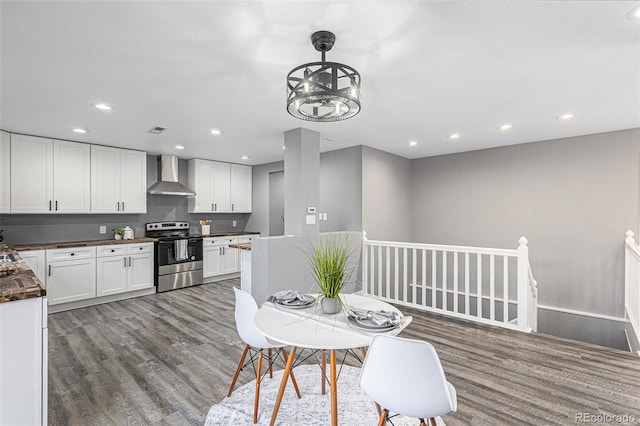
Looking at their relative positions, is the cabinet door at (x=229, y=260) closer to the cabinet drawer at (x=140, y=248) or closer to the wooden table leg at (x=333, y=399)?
the cabinet drawer at (x=140, y=248)

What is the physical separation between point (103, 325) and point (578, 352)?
5.20 m

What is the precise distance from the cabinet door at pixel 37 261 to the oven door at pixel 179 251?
147cm

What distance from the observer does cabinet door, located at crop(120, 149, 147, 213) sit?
520 centimetres

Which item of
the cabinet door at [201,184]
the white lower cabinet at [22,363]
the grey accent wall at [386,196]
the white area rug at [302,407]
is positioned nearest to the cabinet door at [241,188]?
the cabinet door at [201,184]

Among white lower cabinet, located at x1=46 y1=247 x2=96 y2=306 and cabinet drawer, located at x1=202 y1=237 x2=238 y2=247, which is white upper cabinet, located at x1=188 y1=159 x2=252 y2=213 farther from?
white lower cabinet, located at x1=46 y1=247 x2=96 y2=306

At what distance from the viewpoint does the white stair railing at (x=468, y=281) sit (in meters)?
3.61

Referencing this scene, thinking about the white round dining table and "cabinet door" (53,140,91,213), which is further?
"cabinet door" (53,140,91,213)

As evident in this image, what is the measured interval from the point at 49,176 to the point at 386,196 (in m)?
5.19

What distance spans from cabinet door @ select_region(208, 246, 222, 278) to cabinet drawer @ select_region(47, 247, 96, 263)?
178 cm

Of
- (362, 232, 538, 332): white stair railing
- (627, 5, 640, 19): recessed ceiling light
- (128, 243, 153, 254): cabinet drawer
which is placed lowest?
(362, 232, 538, 332): white stair railing

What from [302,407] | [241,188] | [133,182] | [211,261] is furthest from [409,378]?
A: [241,188]

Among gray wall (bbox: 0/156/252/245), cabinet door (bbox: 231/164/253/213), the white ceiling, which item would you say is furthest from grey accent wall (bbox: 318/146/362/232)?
gray wall (bbox: 0/156/252/245)

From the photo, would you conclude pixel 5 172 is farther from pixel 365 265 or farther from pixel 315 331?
pixel 365 265

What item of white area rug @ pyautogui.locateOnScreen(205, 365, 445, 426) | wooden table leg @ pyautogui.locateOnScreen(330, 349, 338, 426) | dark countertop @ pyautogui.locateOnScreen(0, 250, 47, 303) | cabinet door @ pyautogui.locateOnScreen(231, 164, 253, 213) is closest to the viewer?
wooden table leg @ pyautogui.locateOnScreen(330, 349, 338, 426)
